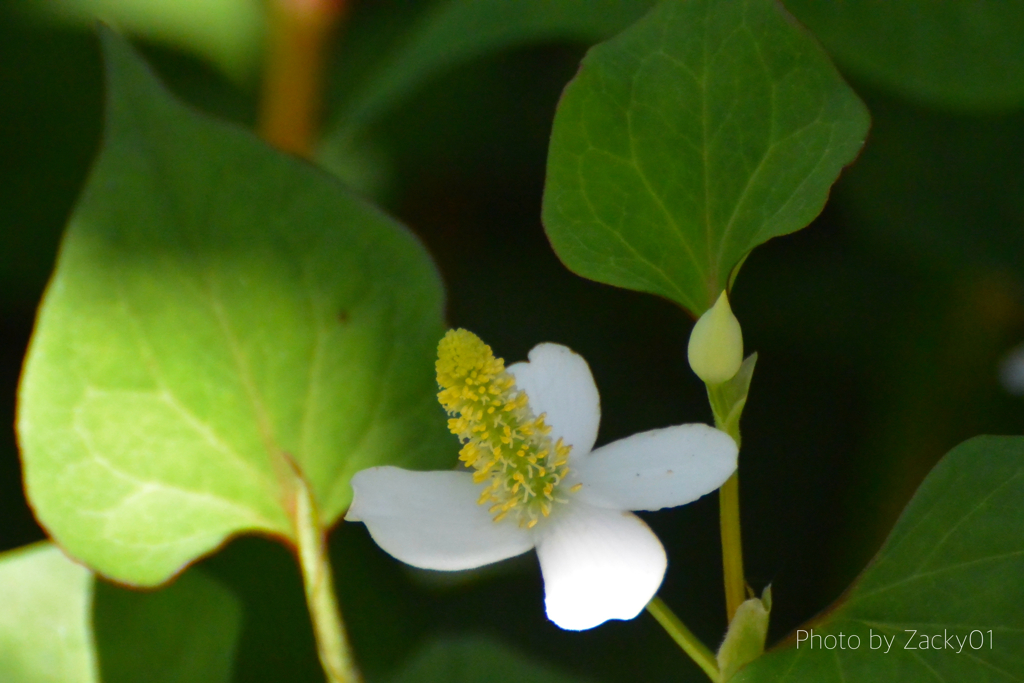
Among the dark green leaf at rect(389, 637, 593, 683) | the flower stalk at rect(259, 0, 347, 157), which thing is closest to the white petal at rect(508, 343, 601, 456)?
the dark green leaf at rect(389, 637, 593, 683)

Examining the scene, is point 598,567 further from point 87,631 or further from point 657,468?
point 87,631

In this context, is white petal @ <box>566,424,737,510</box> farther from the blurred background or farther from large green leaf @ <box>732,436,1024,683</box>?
the blurred background

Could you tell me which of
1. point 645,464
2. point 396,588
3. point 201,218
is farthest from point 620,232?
point 396,588

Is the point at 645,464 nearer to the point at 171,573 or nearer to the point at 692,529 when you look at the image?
the point at 171,573

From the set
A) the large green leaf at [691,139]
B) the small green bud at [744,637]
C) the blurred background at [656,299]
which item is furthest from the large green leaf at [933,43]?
the small green bud at [744,637]

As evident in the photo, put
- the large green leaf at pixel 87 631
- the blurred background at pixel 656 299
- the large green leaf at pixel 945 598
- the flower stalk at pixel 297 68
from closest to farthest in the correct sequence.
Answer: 1. the large green leaf at pixel 945 598
2. the large green leaf at pixel 87 631
3. the blurred background at pixel 656 299
4. the flower stalk at pixel 297 68

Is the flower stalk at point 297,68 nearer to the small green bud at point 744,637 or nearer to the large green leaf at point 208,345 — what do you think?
the large green leaf at point 208,345
